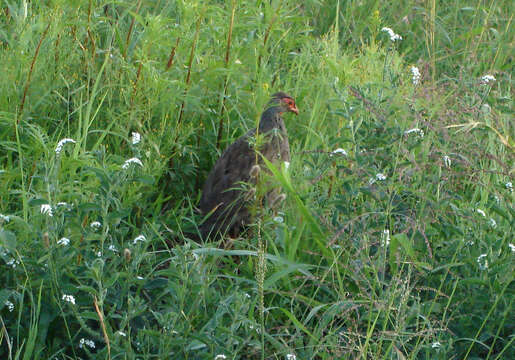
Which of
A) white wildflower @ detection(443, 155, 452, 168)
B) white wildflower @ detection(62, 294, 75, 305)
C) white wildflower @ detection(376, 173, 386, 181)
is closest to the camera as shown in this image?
white wildflower @ detection(62, 294, 75, 305)

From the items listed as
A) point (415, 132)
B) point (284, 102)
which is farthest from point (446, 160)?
point (284, 102)

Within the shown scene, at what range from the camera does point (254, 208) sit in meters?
3.52

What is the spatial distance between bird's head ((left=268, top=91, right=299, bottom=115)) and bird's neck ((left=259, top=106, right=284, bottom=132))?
0.08 ft

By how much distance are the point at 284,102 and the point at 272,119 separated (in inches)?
5.2

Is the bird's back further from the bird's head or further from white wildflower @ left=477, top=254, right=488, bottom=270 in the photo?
white wildflower @ left=477, top=254, right=488, bottom=270

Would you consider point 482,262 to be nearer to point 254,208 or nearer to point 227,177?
point 254,208

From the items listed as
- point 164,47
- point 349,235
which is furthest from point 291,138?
point 349,235

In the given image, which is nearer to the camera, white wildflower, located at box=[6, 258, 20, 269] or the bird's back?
white wildflower, located at box=[6, 258, 20, 269]

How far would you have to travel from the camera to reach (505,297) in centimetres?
339

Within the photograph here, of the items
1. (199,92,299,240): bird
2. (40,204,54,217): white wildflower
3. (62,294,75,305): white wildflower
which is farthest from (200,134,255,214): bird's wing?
(62,294,75,305): white wildflower

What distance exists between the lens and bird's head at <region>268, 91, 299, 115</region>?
197 inches

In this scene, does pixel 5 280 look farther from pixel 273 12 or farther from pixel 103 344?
pixel 273 12

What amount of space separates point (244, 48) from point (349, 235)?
205cm

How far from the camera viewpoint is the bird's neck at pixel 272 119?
5.03 m
